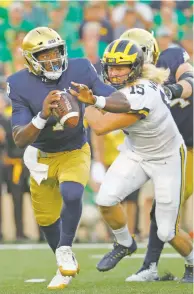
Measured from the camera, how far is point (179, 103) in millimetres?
6812

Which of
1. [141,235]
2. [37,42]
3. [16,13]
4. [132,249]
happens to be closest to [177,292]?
[132,249]

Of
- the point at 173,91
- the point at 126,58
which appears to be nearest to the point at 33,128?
the point at 126,58

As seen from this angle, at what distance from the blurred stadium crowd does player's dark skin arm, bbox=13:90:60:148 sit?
12.4 feet

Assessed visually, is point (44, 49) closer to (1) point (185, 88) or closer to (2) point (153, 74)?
(2) point (153, 74)

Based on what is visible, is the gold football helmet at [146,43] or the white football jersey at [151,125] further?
the gold football helmet at [146,43]

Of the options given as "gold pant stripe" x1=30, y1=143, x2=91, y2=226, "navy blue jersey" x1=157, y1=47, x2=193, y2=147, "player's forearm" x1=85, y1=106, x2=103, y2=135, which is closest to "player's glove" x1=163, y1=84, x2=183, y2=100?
"navy blue jersey" x1=157, y1=47, x2=193, y2=147

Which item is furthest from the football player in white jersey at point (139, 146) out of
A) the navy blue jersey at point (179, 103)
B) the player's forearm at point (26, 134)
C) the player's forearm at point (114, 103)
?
the player's forearm at point (26, 134)

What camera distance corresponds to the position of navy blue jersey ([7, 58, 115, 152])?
5.79 meters

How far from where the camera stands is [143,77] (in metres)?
Result: 6.14

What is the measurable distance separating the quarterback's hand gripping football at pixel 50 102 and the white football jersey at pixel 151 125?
28.5 inches

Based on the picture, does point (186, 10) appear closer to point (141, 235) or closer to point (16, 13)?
point (16, 13)

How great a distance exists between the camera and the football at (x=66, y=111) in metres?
5.30

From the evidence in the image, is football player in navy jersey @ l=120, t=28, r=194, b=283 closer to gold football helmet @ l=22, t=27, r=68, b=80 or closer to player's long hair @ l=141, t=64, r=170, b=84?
player's long hair @ l=141, t=64, r=170, b=84

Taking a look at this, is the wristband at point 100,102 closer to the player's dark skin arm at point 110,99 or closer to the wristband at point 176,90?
the player's dark skin arm at point 110,99
